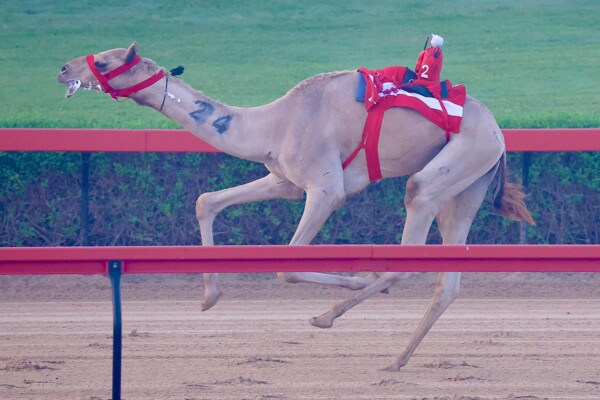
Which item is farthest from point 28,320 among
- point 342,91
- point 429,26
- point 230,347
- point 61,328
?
point 429,26

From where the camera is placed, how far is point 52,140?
10.2m

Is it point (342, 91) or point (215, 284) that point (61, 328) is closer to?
point (215, 284)

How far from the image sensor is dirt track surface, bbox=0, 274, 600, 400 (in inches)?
242

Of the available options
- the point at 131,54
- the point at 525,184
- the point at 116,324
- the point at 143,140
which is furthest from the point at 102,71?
the point at 525,184

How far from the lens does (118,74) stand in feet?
22.9

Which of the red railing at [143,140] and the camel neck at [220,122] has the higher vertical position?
the camel neck at [220,122]

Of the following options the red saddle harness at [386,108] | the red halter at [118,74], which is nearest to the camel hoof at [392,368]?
the red saddle harness at [386,108]

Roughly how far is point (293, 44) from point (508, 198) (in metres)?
15.4

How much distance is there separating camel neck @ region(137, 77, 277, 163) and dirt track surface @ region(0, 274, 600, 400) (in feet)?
4.26

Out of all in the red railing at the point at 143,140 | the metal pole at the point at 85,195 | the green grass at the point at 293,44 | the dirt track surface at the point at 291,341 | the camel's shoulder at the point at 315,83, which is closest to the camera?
the dirt track surface at the point at 291,341

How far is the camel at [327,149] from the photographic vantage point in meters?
6.98

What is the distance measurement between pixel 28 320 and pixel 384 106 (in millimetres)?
3183

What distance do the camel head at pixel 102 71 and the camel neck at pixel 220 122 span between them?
0.35 m

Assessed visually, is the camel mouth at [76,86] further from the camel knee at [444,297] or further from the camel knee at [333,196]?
the camel knee at [444,297]
